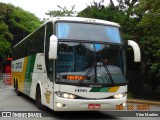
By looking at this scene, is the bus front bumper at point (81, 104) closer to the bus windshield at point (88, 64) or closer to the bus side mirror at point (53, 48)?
the bus windshield at point (88, 64)

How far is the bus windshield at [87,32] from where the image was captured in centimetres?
1173

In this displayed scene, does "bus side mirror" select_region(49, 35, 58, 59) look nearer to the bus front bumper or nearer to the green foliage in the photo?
the bus front bumper

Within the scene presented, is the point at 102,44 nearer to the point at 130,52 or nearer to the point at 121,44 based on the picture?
the point at 121,44

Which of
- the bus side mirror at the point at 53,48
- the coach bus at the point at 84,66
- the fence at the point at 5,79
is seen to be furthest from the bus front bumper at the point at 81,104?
the fence at the point at 5,79

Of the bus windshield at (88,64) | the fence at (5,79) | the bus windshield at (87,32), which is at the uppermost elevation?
the bus windshield at (87,32)

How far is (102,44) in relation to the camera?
11.8 meters

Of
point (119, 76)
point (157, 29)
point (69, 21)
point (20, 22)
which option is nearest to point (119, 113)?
point (119, 76)

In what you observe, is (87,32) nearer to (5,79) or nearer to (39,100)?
(39,100)

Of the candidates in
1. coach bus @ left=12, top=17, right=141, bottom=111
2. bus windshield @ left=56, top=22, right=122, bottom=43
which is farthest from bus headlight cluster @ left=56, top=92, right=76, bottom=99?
bus windshield @ left=56, top=22, right=122, bottom=43

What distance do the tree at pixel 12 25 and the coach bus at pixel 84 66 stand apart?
3241cm

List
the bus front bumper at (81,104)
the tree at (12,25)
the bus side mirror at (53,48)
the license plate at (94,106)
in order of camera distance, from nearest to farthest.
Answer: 1. the bus side mirror at (53,48)
2. the bus front bumper at (81,104)
3. the license plate at (94,106)
4. the tree at (12,25)

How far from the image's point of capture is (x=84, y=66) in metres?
11.3

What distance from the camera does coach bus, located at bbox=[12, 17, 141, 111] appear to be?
36.2 ft

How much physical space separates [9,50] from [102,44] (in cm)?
3619
